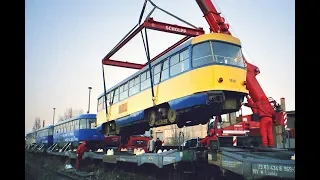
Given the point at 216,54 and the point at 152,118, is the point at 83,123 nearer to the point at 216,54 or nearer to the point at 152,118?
the point at 152,118

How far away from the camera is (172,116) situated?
23.1ft

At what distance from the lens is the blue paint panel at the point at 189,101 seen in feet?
19.5

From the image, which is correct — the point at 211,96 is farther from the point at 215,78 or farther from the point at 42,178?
the point at 42,178

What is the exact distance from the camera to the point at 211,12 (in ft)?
23.7

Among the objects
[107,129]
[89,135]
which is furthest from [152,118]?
[89,135]

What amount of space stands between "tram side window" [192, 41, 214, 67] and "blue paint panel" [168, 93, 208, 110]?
655 millimetres

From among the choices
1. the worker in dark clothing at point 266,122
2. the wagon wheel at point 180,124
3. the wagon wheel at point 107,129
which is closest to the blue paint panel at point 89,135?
the wagon wheel at point 107,129

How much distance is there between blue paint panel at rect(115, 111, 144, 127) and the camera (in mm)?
8245

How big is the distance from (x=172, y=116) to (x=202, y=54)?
173 cm

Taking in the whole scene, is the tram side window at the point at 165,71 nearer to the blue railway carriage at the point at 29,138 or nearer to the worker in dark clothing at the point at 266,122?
the worker in dark clothing at the point at 266,122

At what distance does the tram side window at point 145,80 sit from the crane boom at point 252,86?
2.06m
